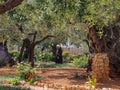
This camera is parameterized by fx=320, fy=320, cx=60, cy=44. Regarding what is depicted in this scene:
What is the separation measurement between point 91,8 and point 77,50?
108ft

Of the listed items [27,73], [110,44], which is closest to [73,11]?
[27,73]

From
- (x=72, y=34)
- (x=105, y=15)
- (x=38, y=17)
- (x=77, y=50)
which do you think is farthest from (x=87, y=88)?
(x=77, y=50)

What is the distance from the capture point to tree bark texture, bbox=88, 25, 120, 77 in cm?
1402

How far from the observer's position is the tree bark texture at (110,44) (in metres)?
14.0

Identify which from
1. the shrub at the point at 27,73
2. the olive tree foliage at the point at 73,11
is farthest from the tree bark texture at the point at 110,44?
the shrub at the point at 27,73

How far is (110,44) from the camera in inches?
564

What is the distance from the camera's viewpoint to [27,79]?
41.9 ft

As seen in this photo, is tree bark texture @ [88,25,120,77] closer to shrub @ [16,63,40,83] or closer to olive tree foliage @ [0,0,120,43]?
olive tree foliage @ [0,0,120,43]

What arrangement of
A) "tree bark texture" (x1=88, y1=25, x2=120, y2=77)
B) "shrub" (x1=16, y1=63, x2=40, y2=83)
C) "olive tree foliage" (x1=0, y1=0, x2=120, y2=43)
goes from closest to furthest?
"olive tree foliage" (x1=0, y1=0, x2=120, y2=43) < "shrub" (x1=16, y1=63, x2=40, y2=83) < "tree bark texture" (x1=88, y1=25, x2=120, y2=77)

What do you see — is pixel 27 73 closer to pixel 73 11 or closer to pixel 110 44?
pixel 110 44

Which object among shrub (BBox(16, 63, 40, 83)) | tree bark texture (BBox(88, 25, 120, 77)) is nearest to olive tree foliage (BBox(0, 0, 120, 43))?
tree bark texture (BBox(88, 25, 120, 77))

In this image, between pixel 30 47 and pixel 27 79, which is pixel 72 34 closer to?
pixel 30 47

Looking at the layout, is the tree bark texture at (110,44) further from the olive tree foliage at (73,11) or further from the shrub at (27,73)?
the shrub at (27,73)

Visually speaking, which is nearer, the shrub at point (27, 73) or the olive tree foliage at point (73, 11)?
the olive tree foliage at point (73, 11)
